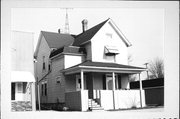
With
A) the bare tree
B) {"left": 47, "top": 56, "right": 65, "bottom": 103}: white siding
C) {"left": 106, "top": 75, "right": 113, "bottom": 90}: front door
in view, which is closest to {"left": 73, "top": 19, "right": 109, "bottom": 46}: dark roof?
{"left": 47, "top": 56, "right": 65, "bottom": 103}: white siding

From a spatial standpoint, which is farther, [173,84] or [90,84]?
[90,84]

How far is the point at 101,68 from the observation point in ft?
35.0

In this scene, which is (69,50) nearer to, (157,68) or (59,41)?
(59,41)

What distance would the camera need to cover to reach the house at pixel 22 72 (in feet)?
28.0

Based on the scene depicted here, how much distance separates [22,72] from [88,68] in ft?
8.65

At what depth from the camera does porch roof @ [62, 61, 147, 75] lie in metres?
10.4

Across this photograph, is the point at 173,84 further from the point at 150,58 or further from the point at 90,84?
the point at 90,84

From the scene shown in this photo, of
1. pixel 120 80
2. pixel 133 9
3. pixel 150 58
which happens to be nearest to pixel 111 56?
pixel 120 80

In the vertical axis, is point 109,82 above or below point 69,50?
below

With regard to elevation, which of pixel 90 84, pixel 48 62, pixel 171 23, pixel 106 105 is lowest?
pixel 106 105

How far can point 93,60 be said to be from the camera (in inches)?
438

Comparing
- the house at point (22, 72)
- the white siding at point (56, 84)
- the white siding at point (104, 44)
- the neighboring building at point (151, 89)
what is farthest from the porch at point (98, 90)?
the house at point (22, 72)

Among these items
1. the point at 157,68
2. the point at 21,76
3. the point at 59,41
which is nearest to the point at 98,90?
the point at 157,68

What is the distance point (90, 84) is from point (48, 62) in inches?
78.0
